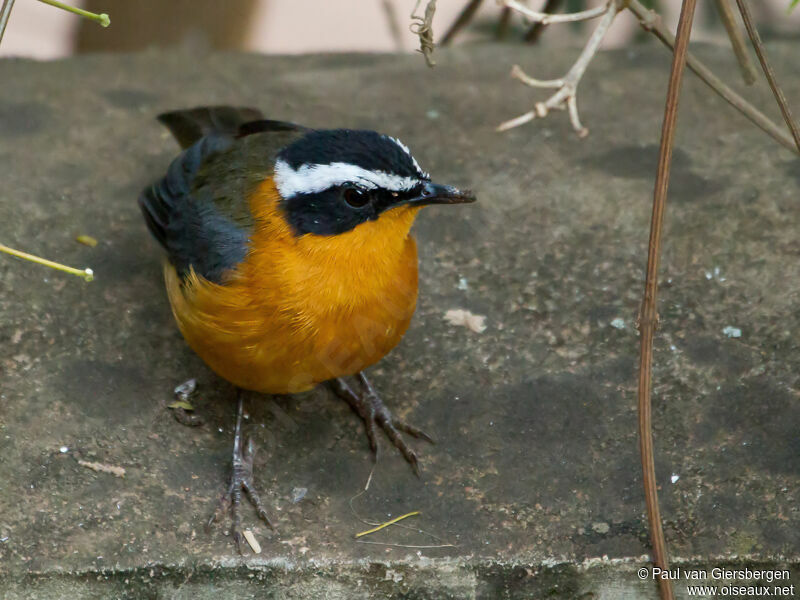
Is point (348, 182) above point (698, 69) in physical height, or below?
below

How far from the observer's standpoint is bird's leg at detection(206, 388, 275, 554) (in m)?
3.07

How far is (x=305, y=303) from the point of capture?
317cm

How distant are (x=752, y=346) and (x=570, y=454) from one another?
86 centimetres

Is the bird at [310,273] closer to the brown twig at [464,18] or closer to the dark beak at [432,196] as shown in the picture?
the dark beak at [432,196]

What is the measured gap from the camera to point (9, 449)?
10.6 ft

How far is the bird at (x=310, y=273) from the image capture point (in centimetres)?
312

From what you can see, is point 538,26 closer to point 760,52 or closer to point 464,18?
point 464,18

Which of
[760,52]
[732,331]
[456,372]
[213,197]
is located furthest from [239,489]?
[760,52]

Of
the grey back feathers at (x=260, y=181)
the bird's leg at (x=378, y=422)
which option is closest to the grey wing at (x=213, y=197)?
the grey back feathers at (x=260, y=181)

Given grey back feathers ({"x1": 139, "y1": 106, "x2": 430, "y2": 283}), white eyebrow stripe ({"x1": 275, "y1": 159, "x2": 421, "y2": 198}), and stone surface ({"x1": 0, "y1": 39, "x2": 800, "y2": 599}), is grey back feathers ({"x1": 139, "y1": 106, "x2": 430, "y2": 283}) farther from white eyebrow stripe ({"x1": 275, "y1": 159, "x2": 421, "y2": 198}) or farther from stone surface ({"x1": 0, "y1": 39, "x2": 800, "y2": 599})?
stone surface ({"x1": 0, "y1": 39, "x2": 800, "y2": 599})

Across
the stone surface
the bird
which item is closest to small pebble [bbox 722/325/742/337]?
the stone surface

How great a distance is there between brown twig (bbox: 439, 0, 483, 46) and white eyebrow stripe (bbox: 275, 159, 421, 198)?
2.62m

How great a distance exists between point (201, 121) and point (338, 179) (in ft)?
4.43

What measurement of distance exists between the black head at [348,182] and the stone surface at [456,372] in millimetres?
764
